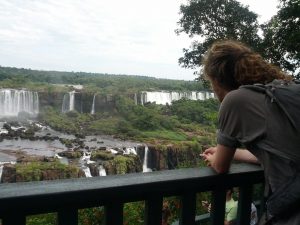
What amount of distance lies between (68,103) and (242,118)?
52.1 m

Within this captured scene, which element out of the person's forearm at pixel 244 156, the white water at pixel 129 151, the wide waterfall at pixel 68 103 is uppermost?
the person's forearm at pixel 244 156

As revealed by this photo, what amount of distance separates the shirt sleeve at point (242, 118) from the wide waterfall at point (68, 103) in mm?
50311

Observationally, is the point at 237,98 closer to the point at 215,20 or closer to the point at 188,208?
the point at 188,208

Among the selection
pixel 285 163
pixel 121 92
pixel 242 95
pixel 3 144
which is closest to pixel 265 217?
pixel 285 163

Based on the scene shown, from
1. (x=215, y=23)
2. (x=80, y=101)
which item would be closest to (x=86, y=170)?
(x=215, y=23)

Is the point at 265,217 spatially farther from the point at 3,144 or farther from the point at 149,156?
the point at 3,144

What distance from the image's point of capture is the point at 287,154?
1.07 m

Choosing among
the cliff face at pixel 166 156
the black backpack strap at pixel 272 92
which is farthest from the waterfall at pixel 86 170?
the black backpack strap at pixel 272 92

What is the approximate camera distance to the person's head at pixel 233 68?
1.30 metres

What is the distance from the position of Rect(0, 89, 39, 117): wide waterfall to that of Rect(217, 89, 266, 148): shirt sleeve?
43.1m

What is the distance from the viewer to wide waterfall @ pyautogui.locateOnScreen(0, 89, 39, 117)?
42406 mm

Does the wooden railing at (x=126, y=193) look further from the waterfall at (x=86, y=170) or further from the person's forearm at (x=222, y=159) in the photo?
the waterfall at (x=86, y=170)

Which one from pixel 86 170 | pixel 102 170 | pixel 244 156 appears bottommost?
pixel 102 170

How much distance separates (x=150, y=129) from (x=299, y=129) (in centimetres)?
4623
